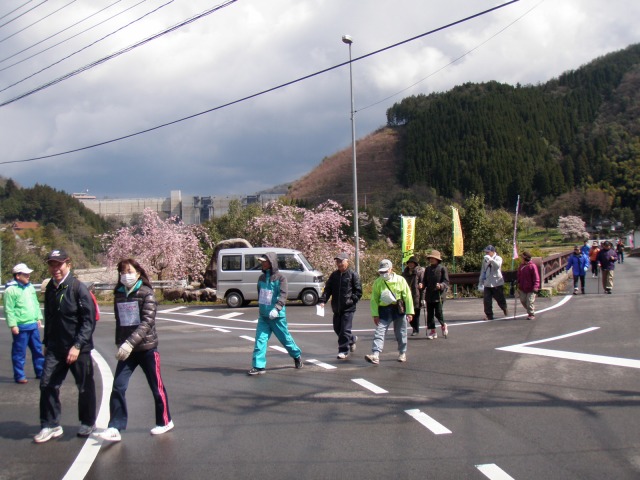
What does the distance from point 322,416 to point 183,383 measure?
2.85 m

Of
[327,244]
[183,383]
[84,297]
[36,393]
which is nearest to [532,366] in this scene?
[183,383]

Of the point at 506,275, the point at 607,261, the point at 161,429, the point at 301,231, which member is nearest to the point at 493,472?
the point at 161,429

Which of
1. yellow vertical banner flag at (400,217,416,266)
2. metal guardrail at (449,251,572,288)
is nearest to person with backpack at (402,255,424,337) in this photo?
metal guardrail at (449,251,572,288)

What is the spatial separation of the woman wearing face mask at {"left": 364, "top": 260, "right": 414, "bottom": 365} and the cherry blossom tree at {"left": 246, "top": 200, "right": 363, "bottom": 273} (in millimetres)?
24770

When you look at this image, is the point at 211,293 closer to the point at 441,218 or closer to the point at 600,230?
the point at 441,218

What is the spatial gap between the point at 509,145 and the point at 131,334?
12117cm

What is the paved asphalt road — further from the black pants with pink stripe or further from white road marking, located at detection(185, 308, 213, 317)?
white road marking, located at detection(185, 308, 213, 317)

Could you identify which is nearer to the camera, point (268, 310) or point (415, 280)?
point (268, 310)

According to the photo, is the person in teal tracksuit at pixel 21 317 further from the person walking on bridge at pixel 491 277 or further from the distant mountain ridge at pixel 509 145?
the distant mountain ridge at pixel 509 145

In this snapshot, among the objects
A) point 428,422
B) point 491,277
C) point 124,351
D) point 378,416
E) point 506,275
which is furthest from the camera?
point 506,275

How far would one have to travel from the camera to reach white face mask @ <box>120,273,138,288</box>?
5.79 metres

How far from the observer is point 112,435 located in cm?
563

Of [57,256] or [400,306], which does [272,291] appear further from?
[57,256]

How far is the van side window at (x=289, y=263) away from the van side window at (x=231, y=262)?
1.52 metres
